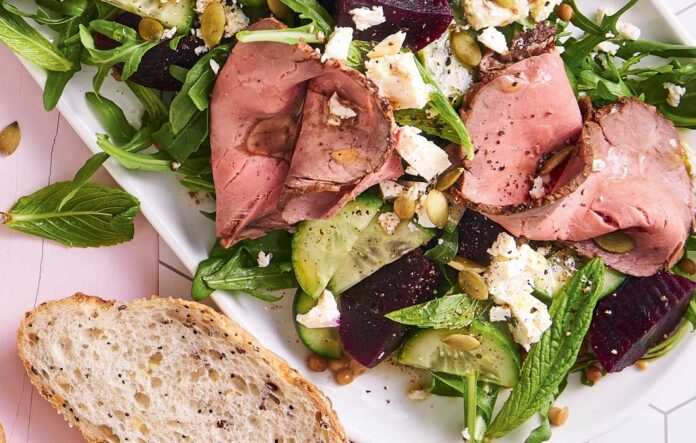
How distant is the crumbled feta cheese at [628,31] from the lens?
2.71m

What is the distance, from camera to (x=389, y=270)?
260cm

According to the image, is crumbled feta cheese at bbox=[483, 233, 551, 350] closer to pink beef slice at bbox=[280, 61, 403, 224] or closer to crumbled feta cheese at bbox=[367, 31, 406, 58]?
pink beef slice at bbox=[280, 61, 403, 224]

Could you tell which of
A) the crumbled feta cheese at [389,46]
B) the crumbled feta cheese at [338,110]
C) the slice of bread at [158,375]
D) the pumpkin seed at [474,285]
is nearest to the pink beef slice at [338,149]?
the crumbled feta cheese at [338,110]

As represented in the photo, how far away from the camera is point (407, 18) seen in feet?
7.62

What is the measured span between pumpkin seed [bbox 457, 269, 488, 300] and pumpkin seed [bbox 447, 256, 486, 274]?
0.02 m

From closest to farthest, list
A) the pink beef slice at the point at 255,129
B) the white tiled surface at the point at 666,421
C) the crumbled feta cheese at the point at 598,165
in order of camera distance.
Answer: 1. the pink beef slice at the point at 255,129
2. the crumbled feta cheese at the point at 598,165
3. the white tiled surface at the point at 666,421

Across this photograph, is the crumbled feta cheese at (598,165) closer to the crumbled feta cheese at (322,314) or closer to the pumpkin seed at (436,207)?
the pumpkin seed at (436,207)

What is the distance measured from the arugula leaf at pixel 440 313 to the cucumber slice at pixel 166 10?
3.74ft

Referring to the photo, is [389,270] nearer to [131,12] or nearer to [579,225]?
[579,225]

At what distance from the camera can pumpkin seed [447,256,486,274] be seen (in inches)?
102

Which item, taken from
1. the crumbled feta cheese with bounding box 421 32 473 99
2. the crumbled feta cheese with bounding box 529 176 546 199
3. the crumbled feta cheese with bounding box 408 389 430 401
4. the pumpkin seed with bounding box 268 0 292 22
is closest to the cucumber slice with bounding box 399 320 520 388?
the crumbled feta cheese with bounding box 408 389 430 401

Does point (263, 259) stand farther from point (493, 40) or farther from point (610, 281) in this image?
point (610, 281)

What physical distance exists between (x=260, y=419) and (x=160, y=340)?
427mm

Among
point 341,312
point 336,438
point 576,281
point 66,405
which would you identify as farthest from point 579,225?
point 66,405
